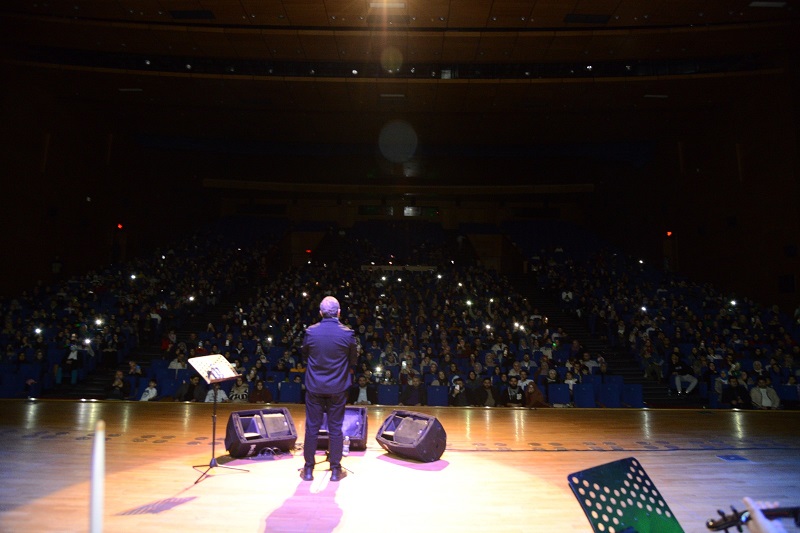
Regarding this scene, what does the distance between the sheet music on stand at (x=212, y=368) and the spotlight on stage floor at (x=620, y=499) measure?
3100 millimetres

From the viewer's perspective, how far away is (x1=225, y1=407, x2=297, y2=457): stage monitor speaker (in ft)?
16.3

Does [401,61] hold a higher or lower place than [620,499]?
higher

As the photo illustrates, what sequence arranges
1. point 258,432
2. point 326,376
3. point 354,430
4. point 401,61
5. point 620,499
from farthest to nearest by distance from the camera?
point 401,61
point 354,430
point 258,432
point 326,376
point 620,499

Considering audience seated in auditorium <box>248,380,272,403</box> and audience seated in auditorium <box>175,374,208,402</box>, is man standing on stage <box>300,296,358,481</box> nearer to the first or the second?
audience seated in auditorium <box>248,380,272,403</box>

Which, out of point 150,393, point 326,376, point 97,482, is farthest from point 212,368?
point 150,393

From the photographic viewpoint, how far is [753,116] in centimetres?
1379

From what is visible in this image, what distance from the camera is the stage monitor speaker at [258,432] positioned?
4.97 metres

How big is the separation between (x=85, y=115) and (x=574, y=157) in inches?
670

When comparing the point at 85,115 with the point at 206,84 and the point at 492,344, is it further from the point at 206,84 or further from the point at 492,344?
the point at 492,344

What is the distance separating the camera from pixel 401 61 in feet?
42.8

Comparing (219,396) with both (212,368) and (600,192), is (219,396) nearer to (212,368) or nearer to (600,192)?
(212,368)

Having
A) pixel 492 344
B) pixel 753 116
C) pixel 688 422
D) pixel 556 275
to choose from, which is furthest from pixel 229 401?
pixel 753 116

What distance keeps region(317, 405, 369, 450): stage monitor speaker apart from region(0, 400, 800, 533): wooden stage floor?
0.74 feet

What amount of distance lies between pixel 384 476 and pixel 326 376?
3.48 ft
